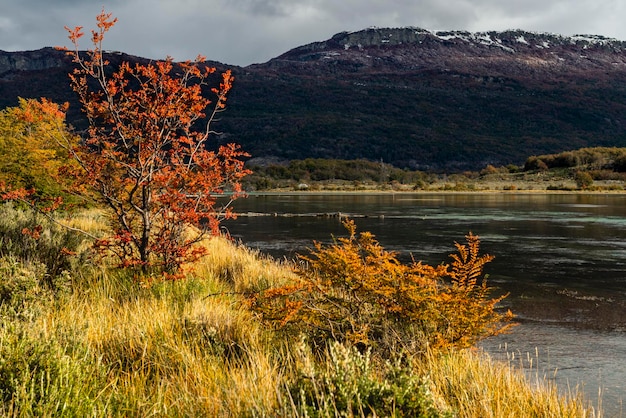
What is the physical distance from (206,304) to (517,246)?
13816 mm

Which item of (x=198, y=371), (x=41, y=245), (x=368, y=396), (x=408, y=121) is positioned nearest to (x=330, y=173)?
(x=408, y=121)

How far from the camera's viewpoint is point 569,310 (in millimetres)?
9508

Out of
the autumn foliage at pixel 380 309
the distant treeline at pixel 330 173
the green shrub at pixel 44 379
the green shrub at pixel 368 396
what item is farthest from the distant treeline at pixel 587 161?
the green shrub at pixel 44 379

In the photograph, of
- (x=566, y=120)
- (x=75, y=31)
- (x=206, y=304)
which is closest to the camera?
(x=206, y=304)

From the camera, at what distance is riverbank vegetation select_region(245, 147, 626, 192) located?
73.2 meters

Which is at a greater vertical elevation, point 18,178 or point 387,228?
point 18,178

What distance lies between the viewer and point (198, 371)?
15.2 feet

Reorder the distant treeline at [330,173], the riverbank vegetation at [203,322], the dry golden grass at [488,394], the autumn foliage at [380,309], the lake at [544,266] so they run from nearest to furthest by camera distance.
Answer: the riverbank vegetation at [203,322]
the dry golden grass at [488,394]
the autumn foliage at [380,309]
the lake at [544,266]
the distant treeline at [330,173]

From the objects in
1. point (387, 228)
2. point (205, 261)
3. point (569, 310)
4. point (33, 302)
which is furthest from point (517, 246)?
point (33, 302)

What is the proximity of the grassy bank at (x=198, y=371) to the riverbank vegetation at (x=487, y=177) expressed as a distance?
68.7 m

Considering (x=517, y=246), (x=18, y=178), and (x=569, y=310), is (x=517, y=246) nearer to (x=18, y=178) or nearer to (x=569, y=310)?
(x=569, y=310)

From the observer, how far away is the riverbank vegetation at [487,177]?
2884 inches

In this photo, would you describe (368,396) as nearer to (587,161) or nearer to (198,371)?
(198,371)

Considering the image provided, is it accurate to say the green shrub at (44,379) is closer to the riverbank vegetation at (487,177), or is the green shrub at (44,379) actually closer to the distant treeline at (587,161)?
the riverbank vegetation at (487,177)
